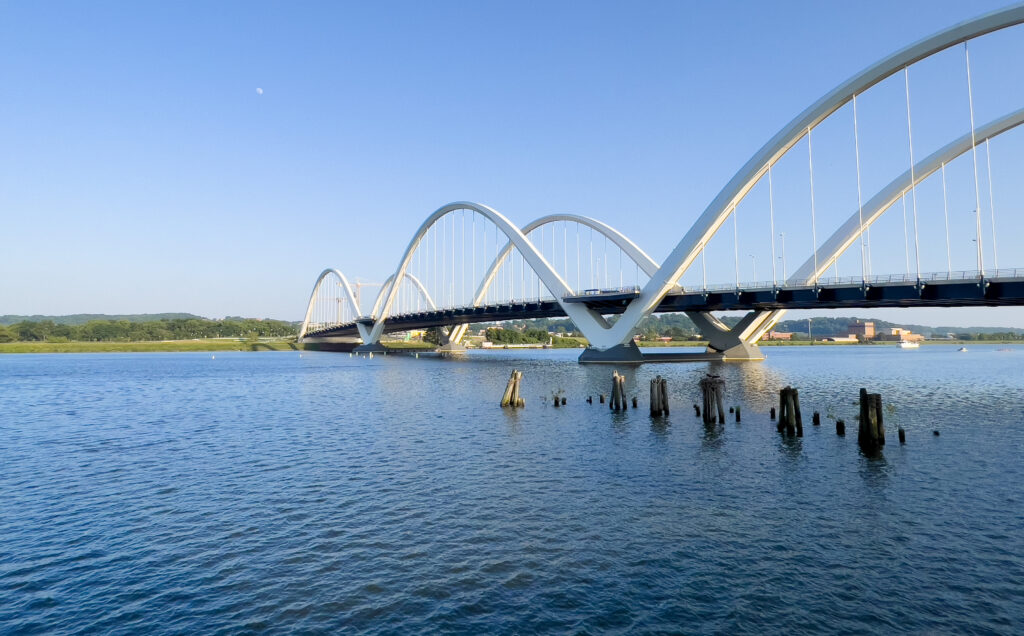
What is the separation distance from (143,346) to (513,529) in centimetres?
18400

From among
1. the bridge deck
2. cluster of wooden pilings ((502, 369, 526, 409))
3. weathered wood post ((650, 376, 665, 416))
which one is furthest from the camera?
the bridge deck

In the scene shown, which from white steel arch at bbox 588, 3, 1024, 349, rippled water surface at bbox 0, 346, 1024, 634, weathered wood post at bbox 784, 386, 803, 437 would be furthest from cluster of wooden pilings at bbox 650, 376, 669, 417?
white steel arch at bbox 588, 3, 1024, 349

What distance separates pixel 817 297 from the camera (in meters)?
52.5

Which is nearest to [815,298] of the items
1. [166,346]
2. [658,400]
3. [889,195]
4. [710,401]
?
[889,195]

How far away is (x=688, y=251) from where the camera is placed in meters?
62.8

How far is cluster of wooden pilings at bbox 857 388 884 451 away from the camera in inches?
865

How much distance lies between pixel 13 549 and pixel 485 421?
786 inches

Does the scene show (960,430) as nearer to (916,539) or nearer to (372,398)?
(916,539)

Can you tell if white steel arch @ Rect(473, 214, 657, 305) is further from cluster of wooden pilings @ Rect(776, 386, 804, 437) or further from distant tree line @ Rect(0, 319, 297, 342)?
distant tree line @ Rect(0, 319, 297, 342)

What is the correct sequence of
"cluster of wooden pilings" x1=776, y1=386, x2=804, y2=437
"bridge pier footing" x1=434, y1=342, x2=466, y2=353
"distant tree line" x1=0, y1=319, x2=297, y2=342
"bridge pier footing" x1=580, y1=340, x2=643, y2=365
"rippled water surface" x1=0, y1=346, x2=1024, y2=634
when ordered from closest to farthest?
"rippled water surface" x1=0, y1=346, x2=1024, y2=634 < "cluster of wooden pilings" x1=776, y1=386, x2=804, y2=437 < "bridge pier footing" x1=580, y1=340, x2=643, y2=365 < "bridge pier footing" x1=434, y1=342, x2=466, y2=353 < "distant tree line" x1=0, y1=319, x2=297, y2=342

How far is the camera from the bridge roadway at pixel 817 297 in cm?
4097

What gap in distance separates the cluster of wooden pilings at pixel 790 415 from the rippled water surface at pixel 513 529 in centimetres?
65

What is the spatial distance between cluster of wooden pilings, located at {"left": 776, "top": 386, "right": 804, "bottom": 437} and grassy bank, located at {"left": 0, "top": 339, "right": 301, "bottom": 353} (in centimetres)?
17111

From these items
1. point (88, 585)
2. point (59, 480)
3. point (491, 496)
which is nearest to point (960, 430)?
point (491, 496)
